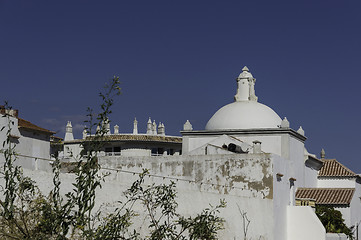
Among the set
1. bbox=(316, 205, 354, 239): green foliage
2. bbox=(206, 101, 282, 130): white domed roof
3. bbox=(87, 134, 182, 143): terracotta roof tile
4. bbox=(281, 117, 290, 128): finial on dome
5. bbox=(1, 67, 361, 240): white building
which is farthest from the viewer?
bbox=(87, 134, 182, 143): terracotta roof tile

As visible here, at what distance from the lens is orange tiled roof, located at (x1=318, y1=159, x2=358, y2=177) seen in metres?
47.7

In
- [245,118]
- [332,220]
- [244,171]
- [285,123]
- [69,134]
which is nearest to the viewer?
[244,171]

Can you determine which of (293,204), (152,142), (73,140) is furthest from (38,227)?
(73,140)

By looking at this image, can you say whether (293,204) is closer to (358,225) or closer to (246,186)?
(246,186)

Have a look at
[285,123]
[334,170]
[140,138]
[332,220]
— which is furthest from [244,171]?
[140,138]

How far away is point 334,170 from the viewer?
159 feet

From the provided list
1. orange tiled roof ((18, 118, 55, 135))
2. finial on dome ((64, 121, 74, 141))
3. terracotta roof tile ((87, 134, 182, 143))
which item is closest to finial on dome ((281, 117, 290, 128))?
orange tiled roof ((18, 118, 55, 135))

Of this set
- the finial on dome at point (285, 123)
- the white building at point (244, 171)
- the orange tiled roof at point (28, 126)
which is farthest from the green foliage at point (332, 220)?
the orange tiled roof at point (28, 126)

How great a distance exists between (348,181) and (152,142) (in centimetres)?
2154

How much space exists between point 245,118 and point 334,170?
10.9m

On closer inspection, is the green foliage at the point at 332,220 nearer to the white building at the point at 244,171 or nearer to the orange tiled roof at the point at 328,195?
the orange tiled roof at the point at 328,195

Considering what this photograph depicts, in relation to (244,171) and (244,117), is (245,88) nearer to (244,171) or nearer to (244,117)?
(244,117)

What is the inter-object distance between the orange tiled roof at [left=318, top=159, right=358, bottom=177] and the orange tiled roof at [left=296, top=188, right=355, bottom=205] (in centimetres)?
551

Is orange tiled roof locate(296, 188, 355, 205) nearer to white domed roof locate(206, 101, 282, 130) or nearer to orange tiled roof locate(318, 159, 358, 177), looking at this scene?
white domed roof locate(206, 101, 282, 130)
